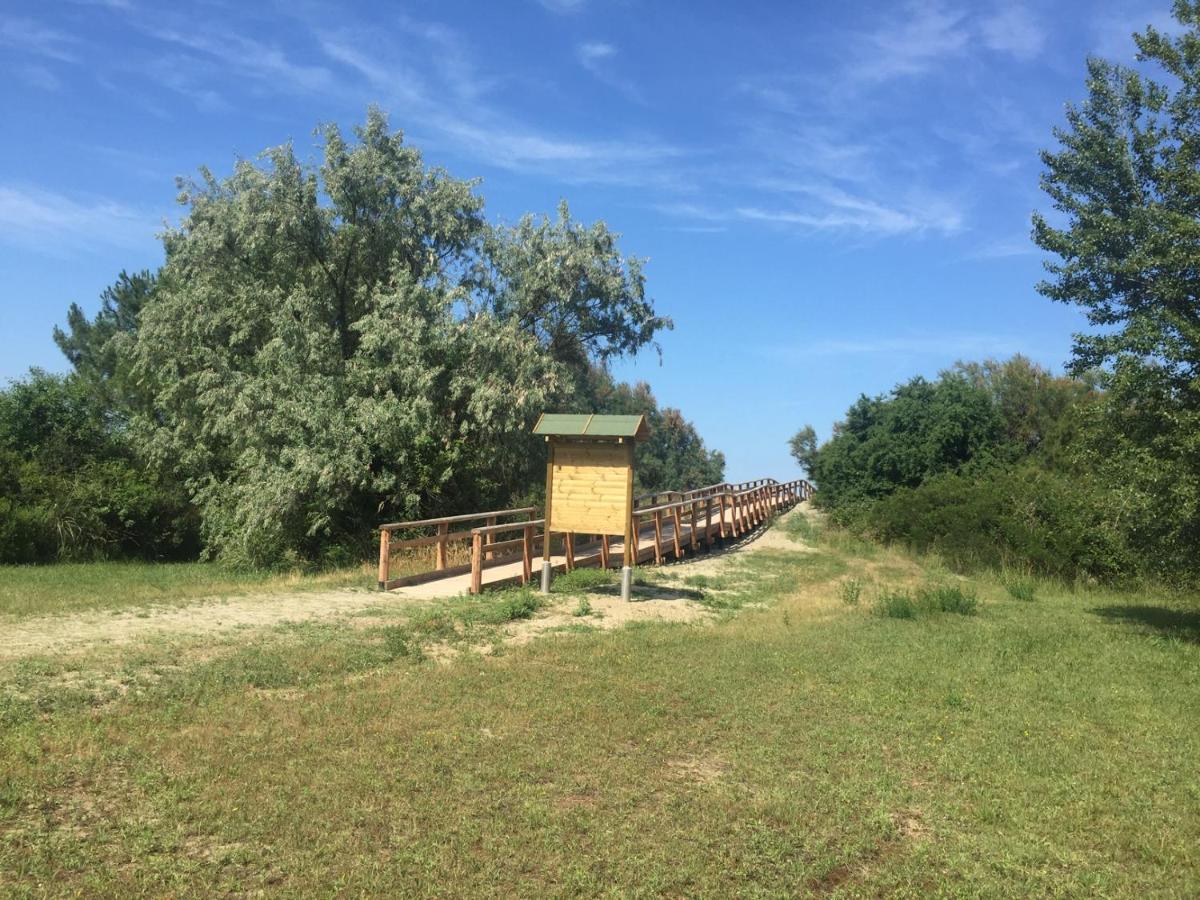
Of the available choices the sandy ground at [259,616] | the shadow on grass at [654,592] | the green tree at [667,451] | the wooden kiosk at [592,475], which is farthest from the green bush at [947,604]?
the green tree at [667,451]

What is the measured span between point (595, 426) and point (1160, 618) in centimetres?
942

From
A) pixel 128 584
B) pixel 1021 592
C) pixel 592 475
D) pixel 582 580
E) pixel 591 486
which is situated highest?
pixel 592 475

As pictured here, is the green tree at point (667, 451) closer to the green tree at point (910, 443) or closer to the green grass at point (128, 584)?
the green tree at point (910, 443)

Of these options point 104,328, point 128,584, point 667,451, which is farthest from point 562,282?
point 667,451

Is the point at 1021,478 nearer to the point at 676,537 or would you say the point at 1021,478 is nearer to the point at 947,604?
the point at 676,537

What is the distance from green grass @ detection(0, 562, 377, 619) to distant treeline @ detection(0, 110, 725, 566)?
1.81 meters

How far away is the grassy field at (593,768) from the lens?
14.5 ft

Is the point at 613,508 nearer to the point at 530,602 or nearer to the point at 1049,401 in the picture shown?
the point at 530,602

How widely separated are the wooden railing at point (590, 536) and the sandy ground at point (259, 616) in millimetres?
810

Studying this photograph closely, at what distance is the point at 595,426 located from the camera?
1359 centimetres

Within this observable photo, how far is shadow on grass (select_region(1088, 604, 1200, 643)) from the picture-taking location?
12102 millimetres

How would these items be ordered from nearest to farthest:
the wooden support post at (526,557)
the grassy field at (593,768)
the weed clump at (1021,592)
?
the grassy field at (593,768) → the wooden support post at (526,557) → the weed clump at (1021,592)

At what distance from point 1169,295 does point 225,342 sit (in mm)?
20301

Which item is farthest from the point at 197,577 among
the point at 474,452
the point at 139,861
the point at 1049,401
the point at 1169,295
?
the point at 1049,401
